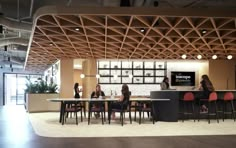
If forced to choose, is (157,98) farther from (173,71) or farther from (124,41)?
(173,71)

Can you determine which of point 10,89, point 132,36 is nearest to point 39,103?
point 132,36

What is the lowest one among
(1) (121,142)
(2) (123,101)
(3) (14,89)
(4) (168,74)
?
(1) (121,142)

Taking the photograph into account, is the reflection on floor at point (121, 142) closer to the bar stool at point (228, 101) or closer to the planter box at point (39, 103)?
the bar stool at point (228, 101)

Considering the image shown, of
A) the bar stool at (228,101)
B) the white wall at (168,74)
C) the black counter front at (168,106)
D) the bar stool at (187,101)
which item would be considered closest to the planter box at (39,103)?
the white wall at (168,74)

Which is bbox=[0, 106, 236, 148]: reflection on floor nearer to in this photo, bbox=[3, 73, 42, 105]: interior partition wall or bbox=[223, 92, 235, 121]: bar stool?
bbox=[223, 92, 235, 121]: bar stool

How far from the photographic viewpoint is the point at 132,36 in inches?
461

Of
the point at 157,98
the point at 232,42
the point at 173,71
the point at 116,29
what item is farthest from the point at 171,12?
the point at 173,71

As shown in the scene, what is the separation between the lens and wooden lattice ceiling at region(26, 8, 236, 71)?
956 centimetres

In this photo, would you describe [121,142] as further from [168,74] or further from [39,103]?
[168,74]

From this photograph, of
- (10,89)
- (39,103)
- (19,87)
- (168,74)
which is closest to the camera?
(39,103)

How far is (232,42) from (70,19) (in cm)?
700

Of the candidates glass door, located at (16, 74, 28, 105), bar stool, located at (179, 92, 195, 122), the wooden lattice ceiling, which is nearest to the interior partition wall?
glass door, located at (16, 74, 28, 105)

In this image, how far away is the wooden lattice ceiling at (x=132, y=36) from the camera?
956 centimetres

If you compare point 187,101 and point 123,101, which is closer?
point 123,101
